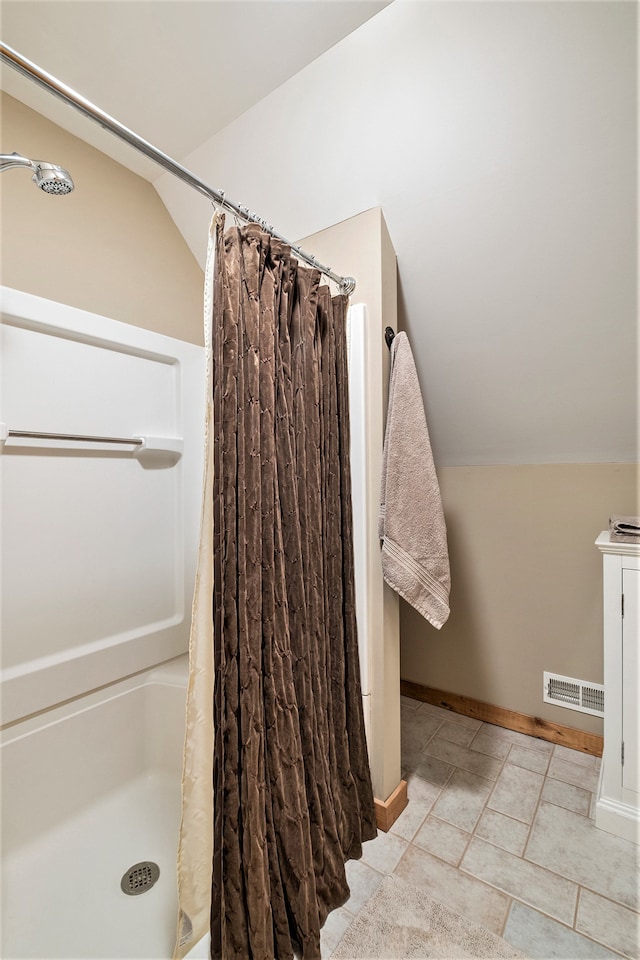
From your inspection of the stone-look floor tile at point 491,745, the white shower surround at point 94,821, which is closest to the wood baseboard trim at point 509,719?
the stone-look floor tile at point 491,745

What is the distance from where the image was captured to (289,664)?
3.63ft

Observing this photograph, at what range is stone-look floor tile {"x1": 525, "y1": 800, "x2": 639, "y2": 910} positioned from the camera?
4.24 ft

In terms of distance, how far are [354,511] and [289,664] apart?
0.58 metres

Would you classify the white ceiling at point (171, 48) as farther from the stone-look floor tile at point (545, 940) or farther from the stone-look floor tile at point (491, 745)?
the stone-look floor tile at point (491, 745)

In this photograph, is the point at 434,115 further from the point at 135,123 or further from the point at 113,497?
the point at 113,497

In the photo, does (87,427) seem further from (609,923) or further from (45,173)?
(609,923)

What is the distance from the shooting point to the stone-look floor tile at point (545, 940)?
1.10m

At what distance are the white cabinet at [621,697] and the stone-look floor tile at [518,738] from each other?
46 cm

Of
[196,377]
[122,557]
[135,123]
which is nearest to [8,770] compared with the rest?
[122,557]

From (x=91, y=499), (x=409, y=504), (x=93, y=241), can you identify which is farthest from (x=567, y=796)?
(x=93, y=241)

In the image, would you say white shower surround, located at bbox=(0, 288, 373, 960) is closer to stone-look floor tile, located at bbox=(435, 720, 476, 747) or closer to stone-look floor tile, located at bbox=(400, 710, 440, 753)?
stone-look floor tile, located at bbox=(400, 710, 440, 753)

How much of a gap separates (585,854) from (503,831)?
0.79ft

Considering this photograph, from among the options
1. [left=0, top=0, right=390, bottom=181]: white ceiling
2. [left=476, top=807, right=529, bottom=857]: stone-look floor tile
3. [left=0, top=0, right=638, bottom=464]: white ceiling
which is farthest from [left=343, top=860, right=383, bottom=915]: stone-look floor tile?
[left=0, top=0, right=390, bottom=181]: white ceiling

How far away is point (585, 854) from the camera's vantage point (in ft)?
4.60
